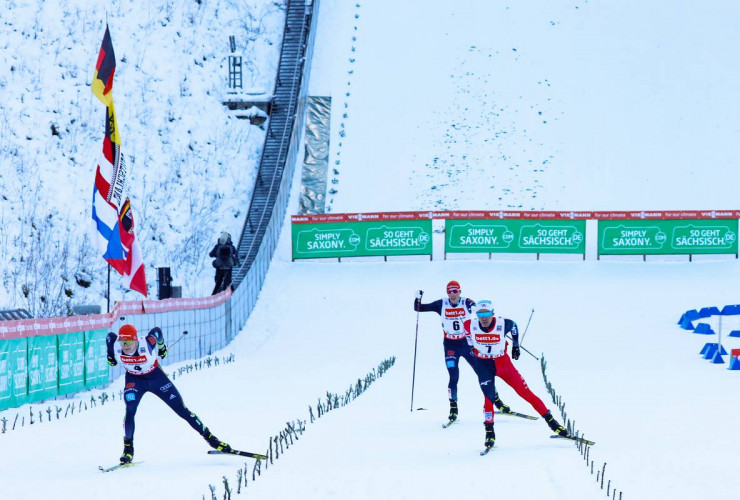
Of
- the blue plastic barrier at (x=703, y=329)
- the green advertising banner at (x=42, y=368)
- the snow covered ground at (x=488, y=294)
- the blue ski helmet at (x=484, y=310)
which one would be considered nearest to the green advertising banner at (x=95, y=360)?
the snow covered ground at (x=488, y=294)

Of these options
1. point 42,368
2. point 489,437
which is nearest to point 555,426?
point 489,437

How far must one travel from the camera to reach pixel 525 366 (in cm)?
1984

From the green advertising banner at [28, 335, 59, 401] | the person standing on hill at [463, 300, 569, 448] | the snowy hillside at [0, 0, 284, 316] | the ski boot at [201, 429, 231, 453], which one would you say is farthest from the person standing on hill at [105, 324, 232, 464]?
the snowy hillside at [0, 0, 284, 316]

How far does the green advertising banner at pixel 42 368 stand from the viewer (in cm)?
1491

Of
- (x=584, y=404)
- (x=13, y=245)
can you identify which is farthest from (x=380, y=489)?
(x=13, y=245)

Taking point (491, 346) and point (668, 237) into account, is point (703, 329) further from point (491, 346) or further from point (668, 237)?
point (491, 346)

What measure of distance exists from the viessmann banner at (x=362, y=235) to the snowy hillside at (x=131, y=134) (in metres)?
3.73

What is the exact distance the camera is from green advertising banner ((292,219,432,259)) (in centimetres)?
2952

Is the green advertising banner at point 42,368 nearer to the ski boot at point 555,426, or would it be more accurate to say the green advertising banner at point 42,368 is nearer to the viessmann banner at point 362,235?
the ski boot at point 555,426

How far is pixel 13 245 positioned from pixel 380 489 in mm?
23651

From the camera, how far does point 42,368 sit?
15.2 metres

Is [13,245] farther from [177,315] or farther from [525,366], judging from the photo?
[525,366]

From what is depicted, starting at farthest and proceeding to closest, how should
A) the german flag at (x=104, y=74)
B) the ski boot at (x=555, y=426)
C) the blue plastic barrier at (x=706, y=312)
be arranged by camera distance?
the blue plastic barrier at (x=706, y=312) < the german flag at (x=104, y=74) < the ski boot at (x=555, y=426)

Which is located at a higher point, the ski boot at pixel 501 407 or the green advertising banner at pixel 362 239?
the green advertising banner at pixel 362 239
